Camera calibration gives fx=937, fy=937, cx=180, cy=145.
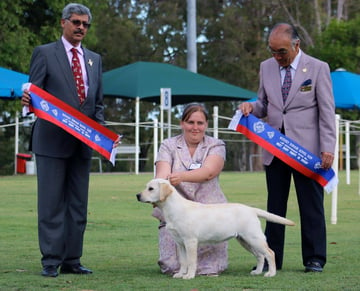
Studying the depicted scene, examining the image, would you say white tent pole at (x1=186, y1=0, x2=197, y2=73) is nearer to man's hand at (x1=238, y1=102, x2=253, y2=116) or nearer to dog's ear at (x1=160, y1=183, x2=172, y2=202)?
man's hand at (x1=238, y1=102, x2=253, y2=116)

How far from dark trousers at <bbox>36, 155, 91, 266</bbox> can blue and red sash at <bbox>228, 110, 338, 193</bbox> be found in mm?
1359

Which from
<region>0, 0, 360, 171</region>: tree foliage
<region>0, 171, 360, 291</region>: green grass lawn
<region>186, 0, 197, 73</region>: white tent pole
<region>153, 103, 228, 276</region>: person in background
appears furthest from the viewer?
Answer: <region>0, 0, 360, 171</region>: tree foliage

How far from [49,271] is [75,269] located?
1.03 ft

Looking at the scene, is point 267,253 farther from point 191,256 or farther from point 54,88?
point 54,88

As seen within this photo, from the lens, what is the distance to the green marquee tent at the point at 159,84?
28.9m

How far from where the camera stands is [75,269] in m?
7.47

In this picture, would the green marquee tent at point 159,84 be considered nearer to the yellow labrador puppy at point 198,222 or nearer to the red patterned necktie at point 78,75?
the red patterned necktie at point 78,75

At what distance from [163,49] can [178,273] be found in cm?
3896

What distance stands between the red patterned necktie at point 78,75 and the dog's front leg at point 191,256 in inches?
56.6

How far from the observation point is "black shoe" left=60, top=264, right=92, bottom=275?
742 centimetres

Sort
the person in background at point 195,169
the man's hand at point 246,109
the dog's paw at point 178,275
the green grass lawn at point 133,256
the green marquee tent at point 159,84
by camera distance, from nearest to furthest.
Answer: the green grass lawn at point 133,256 < the dog's paw at point 178,275 < the person in background at point 195,169 < the man's hand at point 246,109 < the green marquee tent at point 159,84

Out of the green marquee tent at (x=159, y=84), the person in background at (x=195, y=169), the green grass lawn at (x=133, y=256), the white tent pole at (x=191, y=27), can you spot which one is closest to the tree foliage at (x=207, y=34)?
the white tent pole at (x=191, y=27)

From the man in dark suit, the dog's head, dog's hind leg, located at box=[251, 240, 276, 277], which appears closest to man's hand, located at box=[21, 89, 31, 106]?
the man in dark suit

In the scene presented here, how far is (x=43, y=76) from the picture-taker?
728cm
